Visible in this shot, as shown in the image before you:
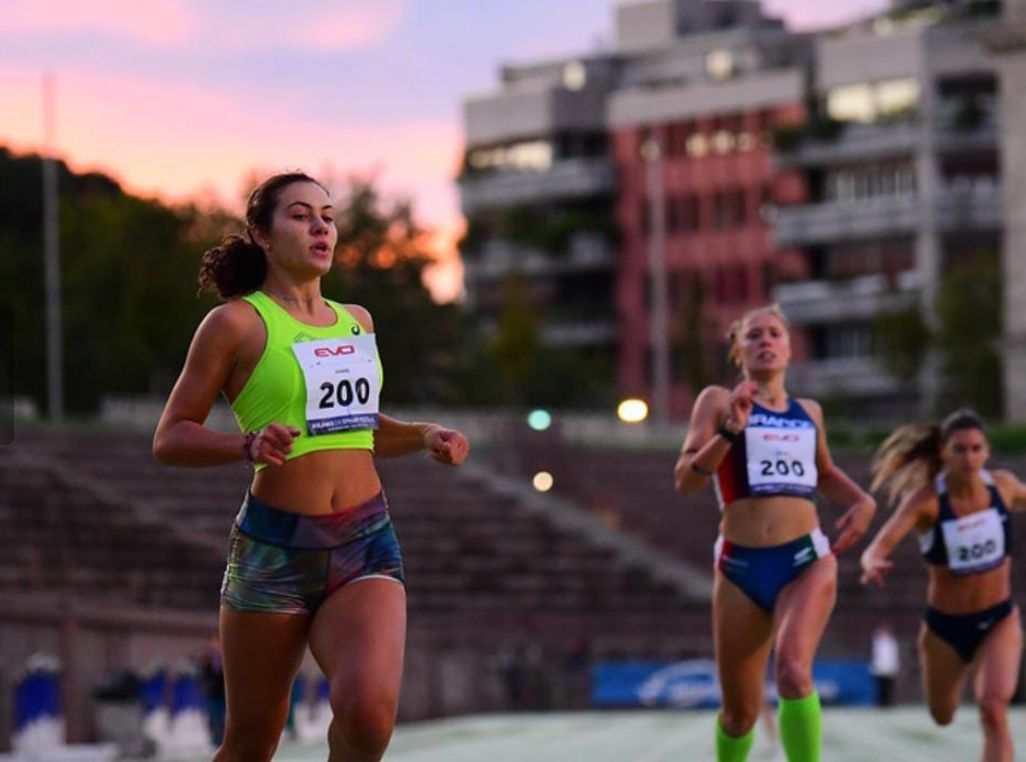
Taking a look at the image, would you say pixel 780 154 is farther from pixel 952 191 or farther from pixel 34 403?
pixel 34 403

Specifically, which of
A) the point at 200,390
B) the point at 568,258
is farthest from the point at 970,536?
the point at 568,258

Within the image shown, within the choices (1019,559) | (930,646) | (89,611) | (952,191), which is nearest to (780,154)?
(952,191)

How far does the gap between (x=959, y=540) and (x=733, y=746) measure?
2624mm

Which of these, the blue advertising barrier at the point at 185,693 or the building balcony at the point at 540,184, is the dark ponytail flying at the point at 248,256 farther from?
the building balcony at the point at 540,184

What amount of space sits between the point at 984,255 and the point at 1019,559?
39861 mm

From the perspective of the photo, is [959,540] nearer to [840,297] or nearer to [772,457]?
[772,457]

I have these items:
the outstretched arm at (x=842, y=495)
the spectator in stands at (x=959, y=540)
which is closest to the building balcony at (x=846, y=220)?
the spectator in stands at (x=959, y=540)

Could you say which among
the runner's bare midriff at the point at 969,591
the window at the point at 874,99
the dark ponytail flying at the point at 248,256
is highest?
the window at the point at 874,99

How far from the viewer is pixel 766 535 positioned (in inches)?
584

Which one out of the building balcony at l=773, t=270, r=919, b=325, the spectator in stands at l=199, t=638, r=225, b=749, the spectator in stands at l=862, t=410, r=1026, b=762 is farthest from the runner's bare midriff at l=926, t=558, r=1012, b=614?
the building balcony at l=773, t=270, r=919, b=325

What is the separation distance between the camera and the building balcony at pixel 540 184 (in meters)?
119

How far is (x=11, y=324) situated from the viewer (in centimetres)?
7644

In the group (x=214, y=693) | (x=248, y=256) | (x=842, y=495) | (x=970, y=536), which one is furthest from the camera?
(x=214, y=693)

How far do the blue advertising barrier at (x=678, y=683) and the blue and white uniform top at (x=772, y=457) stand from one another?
3272 cm
